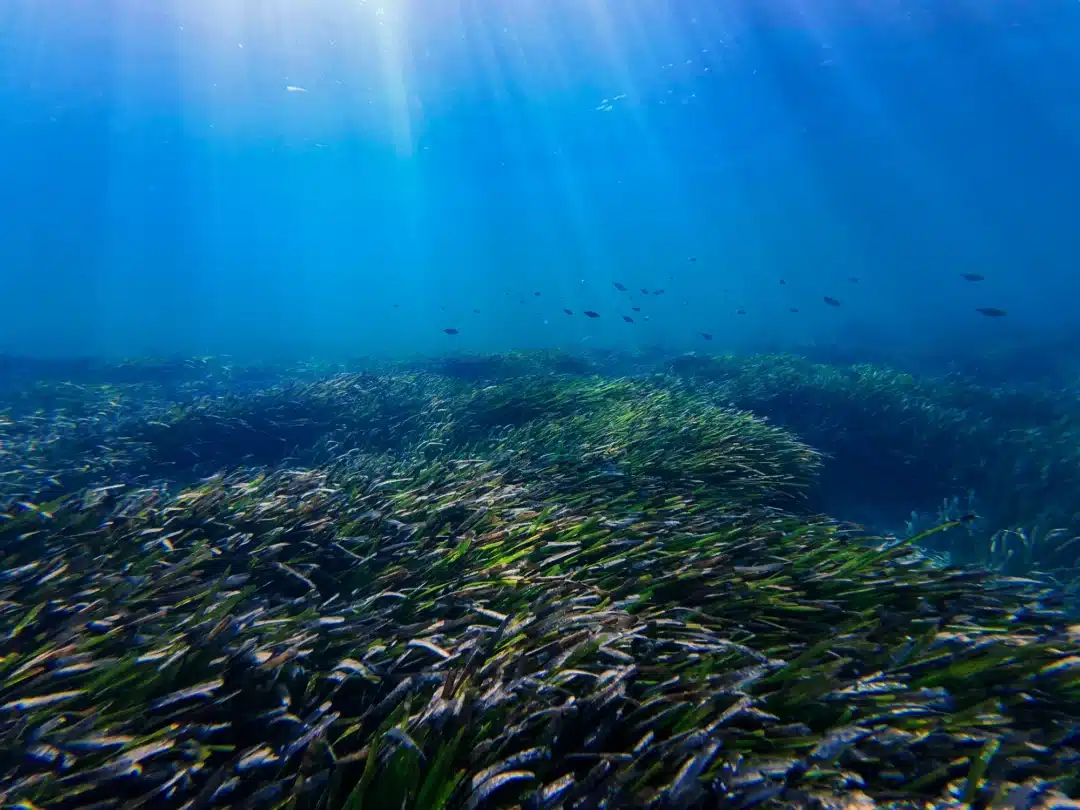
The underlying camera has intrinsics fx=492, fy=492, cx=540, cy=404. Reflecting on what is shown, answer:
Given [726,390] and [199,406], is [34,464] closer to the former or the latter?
[199,406]

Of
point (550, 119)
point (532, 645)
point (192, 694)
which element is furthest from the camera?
point (550, 119)

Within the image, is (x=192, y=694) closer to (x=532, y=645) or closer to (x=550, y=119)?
(x=532, y=645)

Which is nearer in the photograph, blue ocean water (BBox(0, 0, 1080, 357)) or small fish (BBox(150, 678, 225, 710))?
small fish (BBox(150, 678, 225, 710))

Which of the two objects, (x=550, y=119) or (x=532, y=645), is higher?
(x=550, y=119)

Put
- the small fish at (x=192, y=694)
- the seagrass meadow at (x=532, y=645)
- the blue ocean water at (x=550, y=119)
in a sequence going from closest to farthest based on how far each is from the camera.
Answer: the seagrass meadow at (x=532, y=645)
the small fish at (x=192, y=694)
the blue ocean water at (x=550, y=119)

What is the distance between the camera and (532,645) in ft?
10.1

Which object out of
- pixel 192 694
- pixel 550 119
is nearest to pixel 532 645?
pixel 192 694

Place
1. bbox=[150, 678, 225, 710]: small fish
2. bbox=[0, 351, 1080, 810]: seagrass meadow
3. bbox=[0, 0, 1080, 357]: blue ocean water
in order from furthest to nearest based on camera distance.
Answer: bbox=[0, 0, 1080, 357]: blue ocean water, bbox=[150, 678, 225, 710]: small fish, bbox=[0, 351, 1080, 810]: seagrass meadow

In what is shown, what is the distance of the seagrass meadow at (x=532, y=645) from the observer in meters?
2.21

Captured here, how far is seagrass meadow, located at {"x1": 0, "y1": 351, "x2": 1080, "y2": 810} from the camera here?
221 cm

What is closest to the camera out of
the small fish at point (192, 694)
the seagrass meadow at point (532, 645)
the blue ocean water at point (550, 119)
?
the seagrass meadow at point (532, 645)

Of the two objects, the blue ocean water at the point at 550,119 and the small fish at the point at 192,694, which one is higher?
the blue ocean water at the point at 550,119

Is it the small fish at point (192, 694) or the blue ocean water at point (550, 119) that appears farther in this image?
the blue ocean water at point (550, 119)

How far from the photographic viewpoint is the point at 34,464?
378 inches
